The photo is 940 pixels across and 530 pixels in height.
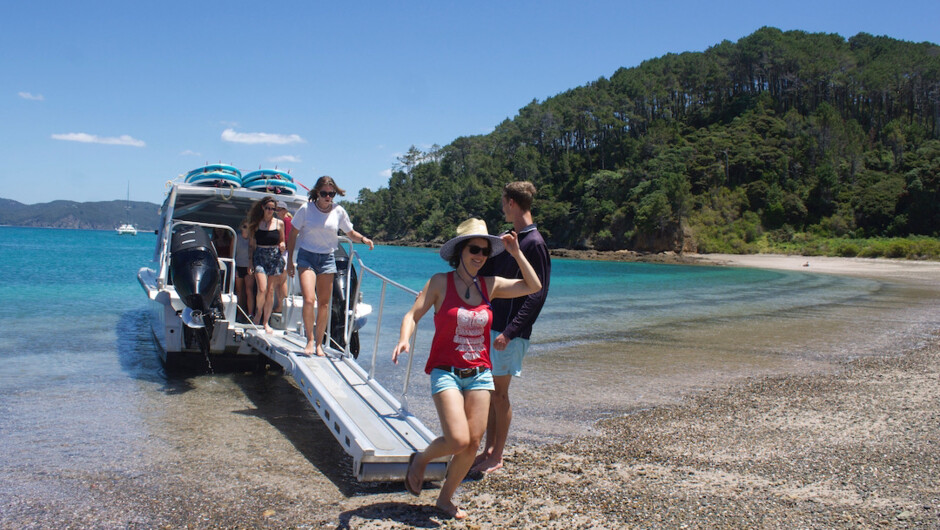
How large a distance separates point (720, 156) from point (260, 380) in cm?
8850

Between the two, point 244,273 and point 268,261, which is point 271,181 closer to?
point 244,273

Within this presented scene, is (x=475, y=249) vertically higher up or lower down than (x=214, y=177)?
lower down

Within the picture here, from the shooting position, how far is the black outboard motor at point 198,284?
715 cm

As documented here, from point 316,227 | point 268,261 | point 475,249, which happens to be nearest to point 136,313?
point 268,261

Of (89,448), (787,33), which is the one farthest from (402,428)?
(787,33)

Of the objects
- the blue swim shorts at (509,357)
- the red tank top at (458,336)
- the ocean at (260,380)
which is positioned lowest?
the ocean at (260,380)

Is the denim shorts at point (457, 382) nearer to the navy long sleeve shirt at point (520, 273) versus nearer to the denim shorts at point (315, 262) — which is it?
the navy long sleeve shirt at point (520, 273)

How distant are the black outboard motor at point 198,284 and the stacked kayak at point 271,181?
2.02m

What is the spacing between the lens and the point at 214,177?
9094 mm

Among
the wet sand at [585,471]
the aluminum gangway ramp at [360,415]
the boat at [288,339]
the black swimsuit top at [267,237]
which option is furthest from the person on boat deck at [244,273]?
the aluminum gangway ramp at [360,415]

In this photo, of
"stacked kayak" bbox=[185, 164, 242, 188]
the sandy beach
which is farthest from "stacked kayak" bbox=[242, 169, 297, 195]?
the sandy beach

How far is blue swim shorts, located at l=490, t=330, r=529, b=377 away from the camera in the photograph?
4.29m

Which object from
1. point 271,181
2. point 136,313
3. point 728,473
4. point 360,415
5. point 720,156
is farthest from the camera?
point 720,156

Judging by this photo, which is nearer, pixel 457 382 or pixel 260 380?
pixel 457 382
